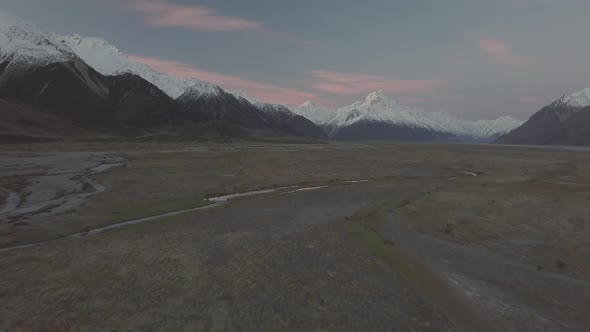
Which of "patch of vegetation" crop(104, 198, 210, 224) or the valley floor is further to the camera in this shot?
"patch of vegetation" crop(104, 198, 210, 224)

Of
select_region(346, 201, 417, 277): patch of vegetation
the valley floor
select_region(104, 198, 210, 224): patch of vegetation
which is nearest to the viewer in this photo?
the valley floor

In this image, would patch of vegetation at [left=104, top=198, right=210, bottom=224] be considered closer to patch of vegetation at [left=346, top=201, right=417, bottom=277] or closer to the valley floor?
the valley floor

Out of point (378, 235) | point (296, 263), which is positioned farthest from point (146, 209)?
point (378, 235)

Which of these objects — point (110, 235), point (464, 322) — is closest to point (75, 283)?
point (110, 235)

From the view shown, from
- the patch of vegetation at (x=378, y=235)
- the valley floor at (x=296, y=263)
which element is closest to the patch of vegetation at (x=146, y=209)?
the valley floor at (x=296, y=263)

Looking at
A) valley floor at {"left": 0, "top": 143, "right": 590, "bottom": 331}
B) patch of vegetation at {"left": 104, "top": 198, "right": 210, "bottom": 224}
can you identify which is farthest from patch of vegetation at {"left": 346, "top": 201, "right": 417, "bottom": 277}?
patch of vegetation at {"left": 104, "top": 198, "right": 210, "bottom": 224}

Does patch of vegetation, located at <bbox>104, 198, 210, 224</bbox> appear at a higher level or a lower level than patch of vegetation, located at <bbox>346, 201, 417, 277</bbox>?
lower

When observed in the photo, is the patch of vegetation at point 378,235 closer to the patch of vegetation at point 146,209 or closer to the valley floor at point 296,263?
the valley floor at point 296,263

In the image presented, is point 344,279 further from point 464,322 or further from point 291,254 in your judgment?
point 464,322
